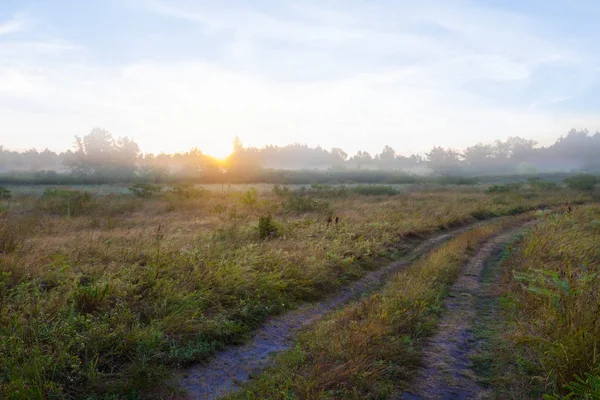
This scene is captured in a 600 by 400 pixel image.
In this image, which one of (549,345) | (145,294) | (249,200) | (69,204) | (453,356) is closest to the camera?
(549,345)

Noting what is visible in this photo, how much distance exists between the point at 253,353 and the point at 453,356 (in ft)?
10.2

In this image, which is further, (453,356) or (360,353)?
(453,356)

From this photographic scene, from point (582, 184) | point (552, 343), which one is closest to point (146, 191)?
point (552, 343)

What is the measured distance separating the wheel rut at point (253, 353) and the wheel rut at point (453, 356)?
2.07 meters

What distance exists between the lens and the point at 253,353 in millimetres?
5871

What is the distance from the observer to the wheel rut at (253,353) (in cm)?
484

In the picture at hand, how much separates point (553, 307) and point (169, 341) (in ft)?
18.9

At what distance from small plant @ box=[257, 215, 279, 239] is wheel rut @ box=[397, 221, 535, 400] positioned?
6.50 metres

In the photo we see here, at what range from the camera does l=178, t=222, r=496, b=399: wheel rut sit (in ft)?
15.9

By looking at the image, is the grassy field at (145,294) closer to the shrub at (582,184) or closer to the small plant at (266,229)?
the small plant at (266,229)

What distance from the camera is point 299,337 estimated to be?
21.2 ft

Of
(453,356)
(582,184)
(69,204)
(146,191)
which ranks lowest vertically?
(453,356)

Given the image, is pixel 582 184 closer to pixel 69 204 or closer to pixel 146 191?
pixel 146 191

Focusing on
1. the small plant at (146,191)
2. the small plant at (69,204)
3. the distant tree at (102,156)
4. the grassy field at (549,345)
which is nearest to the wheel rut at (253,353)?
the grassy field at (549,345)
